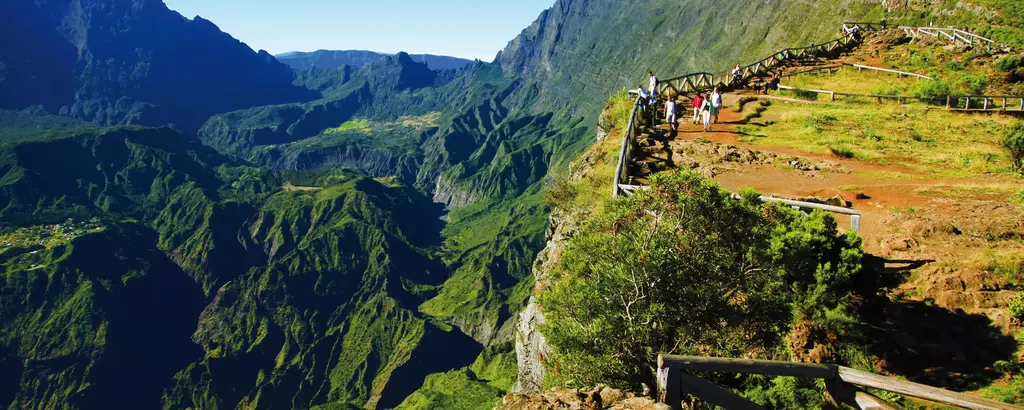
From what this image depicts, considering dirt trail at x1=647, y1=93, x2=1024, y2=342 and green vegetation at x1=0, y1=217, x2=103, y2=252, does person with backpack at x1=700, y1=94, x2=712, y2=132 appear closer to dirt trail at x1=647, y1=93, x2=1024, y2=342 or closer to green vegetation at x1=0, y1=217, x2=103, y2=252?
dirt trail at x1=647, y1=93, x2=1024, y2=342

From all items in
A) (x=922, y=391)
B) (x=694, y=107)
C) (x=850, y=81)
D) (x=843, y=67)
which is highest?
(x=843, y=67)

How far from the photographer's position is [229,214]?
191750 millimetres

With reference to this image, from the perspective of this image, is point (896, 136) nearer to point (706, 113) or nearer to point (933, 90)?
point (706, 113)

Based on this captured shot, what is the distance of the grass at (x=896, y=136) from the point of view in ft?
80.6

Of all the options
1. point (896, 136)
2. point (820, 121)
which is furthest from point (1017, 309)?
point (820, 121)

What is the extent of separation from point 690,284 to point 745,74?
40705 mm

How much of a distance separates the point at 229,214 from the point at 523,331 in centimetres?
19032

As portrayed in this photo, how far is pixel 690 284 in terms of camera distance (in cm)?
1129

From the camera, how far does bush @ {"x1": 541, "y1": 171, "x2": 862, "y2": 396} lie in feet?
36.6

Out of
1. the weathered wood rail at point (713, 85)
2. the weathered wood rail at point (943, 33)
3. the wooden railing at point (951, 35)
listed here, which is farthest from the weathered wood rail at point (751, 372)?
the wooden railing at point (951, 35)

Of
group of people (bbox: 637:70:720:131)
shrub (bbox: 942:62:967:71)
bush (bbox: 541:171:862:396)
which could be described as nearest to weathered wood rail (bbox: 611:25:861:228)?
group of people (bbox: 637:70:720:131)

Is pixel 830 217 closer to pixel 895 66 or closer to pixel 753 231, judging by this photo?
pixel 753 231

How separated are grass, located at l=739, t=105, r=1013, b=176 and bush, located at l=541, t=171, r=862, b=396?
15540 millimetres

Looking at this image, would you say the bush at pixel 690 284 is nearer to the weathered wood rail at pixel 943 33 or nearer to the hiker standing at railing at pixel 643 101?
the hiker standing at railing at pixel 643 101
